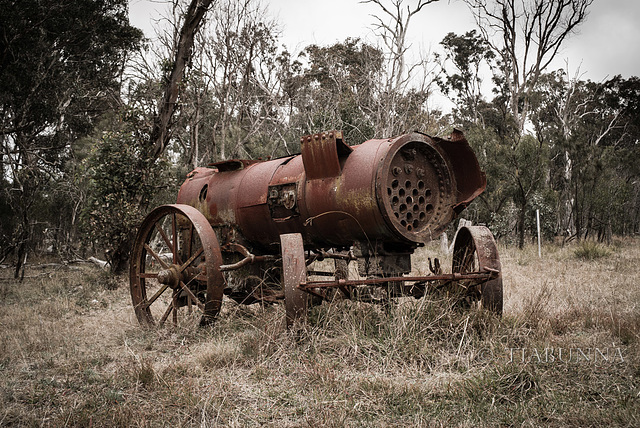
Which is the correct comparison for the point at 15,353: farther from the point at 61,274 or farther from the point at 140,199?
the point at 61,274

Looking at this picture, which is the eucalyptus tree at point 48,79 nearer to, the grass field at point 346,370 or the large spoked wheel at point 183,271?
the large spoked wheel at point 183,271

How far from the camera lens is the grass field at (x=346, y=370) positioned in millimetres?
2748

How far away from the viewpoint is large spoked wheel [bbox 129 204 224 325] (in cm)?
458

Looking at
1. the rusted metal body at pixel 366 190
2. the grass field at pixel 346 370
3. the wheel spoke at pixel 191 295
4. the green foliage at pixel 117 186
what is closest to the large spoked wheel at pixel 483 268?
the grass field at pixel 346 370

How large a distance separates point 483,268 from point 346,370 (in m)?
1.48

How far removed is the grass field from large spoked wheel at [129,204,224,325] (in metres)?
0.29

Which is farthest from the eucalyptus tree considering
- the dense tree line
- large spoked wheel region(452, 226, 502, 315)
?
large spoked wheel region(452, 226, 502, 315)

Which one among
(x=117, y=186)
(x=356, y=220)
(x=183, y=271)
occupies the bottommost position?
(x=183, y=271)

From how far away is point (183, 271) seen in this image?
5.16m

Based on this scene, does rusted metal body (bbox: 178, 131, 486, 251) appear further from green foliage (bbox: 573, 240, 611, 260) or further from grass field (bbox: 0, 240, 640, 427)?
green foliage (bbox: 573, 240, 611, 260)

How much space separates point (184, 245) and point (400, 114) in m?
11.4

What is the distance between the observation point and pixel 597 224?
17609mm

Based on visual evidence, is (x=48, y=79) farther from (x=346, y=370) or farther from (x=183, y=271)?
(x=346, y=370)

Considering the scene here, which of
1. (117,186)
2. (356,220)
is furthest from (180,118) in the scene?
(356,220)
